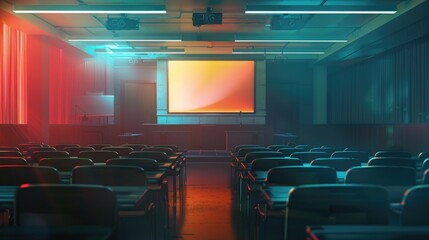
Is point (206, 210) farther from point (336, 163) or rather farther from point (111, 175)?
point (111, 175)

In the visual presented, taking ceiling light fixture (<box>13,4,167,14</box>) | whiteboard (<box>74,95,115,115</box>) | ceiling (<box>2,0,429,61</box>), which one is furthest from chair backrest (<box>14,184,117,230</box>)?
whiteboard (<box>74,95,115,115</box>)

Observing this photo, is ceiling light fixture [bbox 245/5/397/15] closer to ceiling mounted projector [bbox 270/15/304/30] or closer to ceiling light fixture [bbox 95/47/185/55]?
→ ceiling mounted projector [bbox 270/15/304/30]

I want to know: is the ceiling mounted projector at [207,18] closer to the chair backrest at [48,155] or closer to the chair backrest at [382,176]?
the chair backrest at [48,155]

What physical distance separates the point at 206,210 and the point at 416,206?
368cm

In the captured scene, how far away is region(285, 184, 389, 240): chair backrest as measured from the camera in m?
2.00

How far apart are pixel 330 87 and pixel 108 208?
51.3ft

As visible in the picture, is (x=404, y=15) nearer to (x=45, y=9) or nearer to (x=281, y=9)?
(x=281, y=9)

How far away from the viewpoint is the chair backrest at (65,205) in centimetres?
195

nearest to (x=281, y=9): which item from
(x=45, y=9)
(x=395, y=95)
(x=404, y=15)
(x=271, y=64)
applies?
(x=404, y=15)

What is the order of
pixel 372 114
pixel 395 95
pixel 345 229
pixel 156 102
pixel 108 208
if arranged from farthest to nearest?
pixel 156 102
pixel 372 114
pixel 395 95
pixel 108 208
pixel 345 229

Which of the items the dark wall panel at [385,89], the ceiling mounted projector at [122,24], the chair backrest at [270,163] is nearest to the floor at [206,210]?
the chair backrest at [270,163]

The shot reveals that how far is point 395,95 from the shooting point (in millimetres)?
11891

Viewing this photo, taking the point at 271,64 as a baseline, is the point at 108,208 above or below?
below

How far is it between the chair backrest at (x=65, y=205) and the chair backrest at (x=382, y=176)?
1767 millimetres
